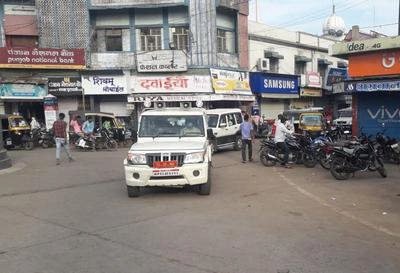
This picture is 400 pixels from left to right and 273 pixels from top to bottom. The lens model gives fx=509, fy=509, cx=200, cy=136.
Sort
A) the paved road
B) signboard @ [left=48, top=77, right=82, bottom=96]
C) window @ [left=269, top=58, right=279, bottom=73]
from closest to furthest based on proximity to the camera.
→ 1. the paved road
2. signboard @ [left=48, top=77, right=82, bottom=96]
3. window @ [left=269, top=58, right=279, bottom=73]

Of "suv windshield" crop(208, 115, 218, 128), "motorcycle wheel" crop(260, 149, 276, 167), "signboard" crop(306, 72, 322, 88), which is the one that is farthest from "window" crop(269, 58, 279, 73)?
"motorcycle wheel" crop(260, 149, 276, 167)

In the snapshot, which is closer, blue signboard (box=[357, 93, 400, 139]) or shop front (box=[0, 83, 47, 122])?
blue signboard (box=[357, 93, 400, 139])

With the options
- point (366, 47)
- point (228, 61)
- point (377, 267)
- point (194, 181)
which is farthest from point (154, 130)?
point (228, 61)

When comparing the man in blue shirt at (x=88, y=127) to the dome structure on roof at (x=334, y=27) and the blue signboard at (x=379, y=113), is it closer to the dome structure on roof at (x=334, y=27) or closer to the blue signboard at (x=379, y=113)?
the blue signboard at (x=379, y=113)

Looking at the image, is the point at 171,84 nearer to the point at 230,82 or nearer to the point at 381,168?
the point at 230,82

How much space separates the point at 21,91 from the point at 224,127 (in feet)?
43.6

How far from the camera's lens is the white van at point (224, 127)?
22.0 metres

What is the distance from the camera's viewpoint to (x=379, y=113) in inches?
774

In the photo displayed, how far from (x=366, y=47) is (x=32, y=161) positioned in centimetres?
1345

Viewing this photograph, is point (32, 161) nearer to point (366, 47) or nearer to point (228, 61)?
point (366, 47)

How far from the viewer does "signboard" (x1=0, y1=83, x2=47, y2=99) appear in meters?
28.8

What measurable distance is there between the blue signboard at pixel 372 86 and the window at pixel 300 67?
2122cm

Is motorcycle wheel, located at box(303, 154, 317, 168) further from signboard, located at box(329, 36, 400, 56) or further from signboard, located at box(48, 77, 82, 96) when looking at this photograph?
signboard, located at box(48, 77, 82, 96)

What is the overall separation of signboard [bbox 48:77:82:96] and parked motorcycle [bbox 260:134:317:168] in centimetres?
1671
